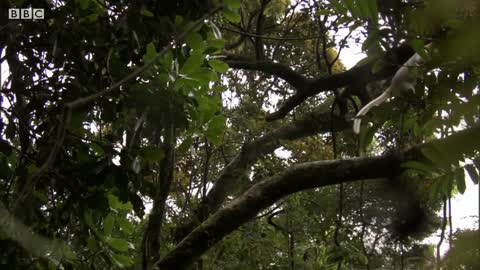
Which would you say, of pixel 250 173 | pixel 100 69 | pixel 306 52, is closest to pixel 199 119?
pixel 100 69

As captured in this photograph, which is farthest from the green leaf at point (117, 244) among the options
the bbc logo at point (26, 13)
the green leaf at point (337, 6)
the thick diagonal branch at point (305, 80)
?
the thick diagonal branch at point (305, 80)

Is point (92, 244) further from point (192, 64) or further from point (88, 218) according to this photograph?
point (192, 64)

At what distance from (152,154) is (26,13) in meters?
0.71

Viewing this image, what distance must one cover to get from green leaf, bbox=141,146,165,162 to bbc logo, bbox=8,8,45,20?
64 cm

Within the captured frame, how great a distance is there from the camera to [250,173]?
3855mm

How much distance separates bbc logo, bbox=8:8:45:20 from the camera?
1939 millimetres

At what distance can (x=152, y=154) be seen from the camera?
6.06 ft

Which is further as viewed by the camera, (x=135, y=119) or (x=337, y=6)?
(x=135, y=119)

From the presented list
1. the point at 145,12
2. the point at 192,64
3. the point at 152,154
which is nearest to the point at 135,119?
the point at 152,154

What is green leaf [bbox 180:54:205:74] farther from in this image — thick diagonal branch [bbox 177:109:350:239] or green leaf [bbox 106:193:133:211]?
thick diagonal branch [bbox 177:109:350:239]

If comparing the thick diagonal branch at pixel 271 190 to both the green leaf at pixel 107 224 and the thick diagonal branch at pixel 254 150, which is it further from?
the thick diagonal branch at pixel 254 150

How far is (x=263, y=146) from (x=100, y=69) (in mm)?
2130

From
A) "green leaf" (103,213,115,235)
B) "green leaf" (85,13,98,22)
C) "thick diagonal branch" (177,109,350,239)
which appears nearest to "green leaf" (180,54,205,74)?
"green leaf" (85,13,98,22)

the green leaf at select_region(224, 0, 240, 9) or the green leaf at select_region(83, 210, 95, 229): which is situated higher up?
the green leaf at select_region(224, 0, 240, 9)
